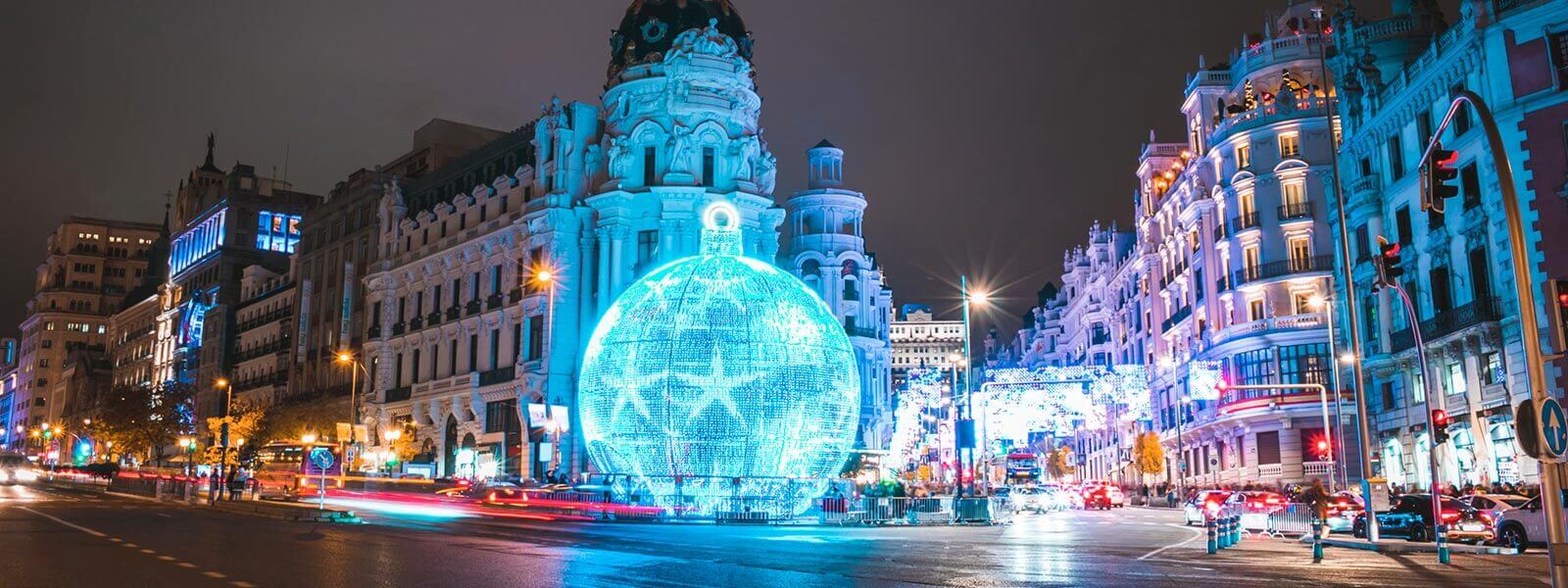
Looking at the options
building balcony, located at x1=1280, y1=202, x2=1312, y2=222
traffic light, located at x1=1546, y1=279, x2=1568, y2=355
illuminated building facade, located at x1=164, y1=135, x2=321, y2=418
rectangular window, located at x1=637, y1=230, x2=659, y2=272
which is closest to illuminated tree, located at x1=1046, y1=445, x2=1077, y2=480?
building balcony, located at x1=1280, y1=202, x2=1312, y2=222

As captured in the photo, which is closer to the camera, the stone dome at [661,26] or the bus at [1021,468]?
the stone dome at [661,26]

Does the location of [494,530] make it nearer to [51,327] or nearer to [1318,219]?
[1318,219]

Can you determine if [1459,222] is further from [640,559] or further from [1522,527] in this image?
[640,559]

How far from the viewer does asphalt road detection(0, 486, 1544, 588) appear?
14.9 meters

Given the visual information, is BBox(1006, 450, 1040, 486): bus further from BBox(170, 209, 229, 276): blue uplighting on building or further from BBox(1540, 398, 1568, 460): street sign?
BBox(170, 209, 229, 276): blue uplighting on building

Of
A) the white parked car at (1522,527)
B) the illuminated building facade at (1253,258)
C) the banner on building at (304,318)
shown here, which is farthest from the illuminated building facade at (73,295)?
the white parked car at (1522,527)

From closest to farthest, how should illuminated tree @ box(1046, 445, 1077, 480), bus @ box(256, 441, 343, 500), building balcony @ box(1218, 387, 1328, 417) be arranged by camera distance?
bus @ box(256, 441, 343, 500) → building balcony @ box(1218, 387, 1328, 417) → illuminated tree @ box(1046, 445, 1077, 480)

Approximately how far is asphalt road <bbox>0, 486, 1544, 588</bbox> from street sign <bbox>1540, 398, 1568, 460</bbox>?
446cm

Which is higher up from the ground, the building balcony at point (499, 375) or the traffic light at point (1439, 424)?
the building balcony at point (499, 375)

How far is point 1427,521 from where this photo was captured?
2631 cm

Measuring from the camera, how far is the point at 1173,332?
6844 centimetres

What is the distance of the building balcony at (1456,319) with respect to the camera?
35.7 metres

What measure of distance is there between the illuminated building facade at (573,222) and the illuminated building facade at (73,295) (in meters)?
104

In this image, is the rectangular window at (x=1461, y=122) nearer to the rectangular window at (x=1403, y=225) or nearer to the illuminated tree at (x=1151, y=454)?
the rectangular window at (x=1403, y=225)
